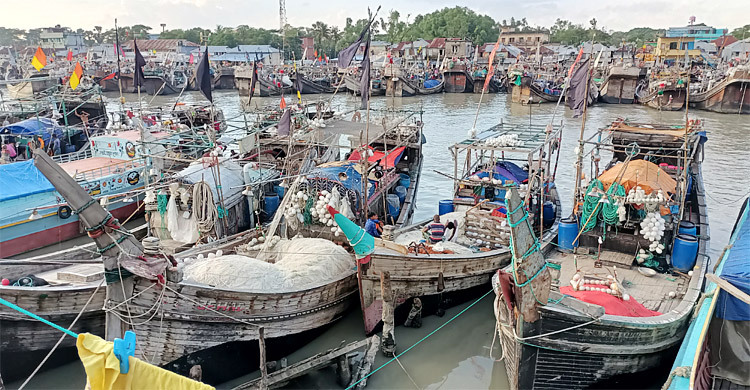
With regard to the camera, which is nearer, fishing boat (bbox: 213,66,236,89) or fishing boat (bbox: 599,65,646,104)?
fishing boat (bbox: 599,65,646,104)

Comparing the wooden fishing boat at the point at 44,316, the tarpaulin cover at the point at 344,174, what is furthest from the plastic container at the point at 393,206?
the wooden fishing boat at the point at 44,316

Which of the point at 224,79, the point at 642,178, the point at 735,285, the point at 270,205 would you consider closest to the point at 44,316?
the point at 270,205

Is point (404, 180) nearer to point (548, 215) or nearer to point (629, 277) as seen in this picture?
point (548, 215)

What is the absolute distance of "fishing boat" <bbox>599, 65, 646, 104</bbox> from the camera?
134 feet

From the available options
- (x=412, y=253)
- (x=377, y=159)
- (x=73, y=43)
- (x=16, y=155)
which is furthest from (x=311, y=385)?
(x=73, y=43)

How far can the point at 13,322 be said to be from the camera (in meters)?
7.58

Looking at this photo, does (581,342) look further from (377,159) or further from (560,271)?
(377,159)

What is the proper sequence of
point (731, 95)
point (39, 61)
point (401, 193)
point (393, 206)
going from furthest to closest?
1. point (731, 95)
2. point (39, 61)
3. point (401, 193)
4. point (393, 206)

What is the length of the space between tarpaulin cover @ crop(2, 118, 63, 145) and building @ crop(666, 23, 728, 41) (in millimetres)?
83823

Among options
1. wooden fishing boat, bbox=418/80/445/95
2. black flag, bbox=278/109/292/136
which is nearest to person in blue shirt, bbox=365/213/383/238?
black flag, bbox=278/109/292/136

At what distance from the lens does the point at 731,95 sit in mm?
35812

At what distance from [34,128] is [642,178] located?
20037 millimetres

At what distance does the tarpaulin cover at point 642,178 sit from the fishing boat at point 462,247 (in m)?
1.52

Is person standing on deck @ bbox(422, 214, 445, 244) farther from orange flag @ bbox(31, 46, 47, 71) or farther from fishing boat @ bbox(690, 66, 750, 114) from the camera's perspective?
fishing boat @ bbox(690, 66, 750, 114)
